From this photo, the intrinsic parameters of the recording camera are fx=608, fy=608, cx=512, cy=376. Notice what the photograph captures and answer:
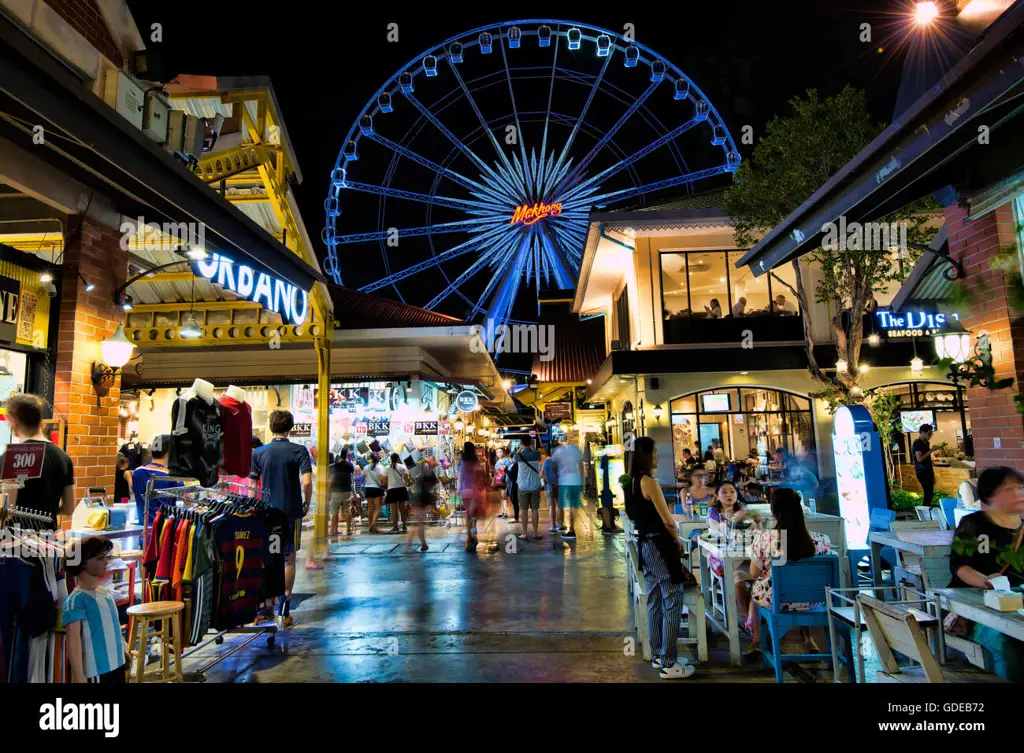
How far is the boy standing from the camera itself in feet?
9.39

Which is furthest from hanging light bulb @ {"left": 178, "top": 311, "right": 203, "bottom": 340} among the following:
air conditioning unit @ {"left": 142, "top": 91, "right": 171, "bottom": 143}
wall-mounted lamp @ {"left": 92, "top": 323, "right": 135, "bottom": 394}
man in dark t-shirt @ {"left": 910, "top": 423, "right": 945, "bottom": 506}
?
man in dark t-shirt @ {"left": 910, "top": 423, "right": 945, "bottom": 506}

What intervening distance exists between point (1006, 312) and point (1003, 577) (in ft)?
8.50

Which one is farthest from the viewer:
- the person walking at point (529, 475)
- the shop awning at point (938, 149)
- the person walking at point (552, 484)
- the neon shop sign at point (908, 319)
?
the person walking at point (552, 484)

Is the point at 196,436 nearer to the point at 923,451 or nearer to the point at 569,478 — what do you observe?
the point at 569,478

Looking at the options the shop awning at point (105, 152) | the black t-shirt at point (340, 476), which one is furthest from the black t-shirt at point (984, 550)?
the black t-shirt at point (340, 476)

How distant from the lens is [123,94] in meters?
5.12

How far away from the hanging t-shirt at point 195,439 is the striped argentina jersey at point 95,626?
73.5 inches

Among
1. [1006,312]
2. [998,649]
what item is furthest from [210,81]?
[998,649]

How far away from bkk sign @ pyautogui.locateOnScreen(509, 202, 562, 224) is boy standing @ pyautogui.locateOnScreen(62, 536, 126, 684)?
15.0m

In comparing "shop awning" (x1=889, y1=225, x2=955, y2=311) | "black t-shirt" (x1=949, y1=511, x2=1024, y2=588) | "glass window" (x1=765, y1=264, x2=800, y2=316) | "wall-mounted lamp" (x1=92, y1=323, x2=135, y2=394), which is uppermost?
"glass window" (x1=765, y1=264, x2=800, y2=316)

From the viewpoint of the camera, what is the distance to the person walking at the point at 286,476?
5.36m

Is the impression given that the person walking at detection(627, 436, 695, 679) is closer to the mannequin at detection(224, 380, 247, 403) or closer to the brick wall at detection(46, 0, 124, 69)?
the mannequin at detection(224, 380, 247, 403)

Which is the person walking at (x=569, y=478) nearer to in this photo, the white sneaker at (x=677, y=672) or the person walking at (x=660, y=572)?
the person walking at (x=660, y=572)
